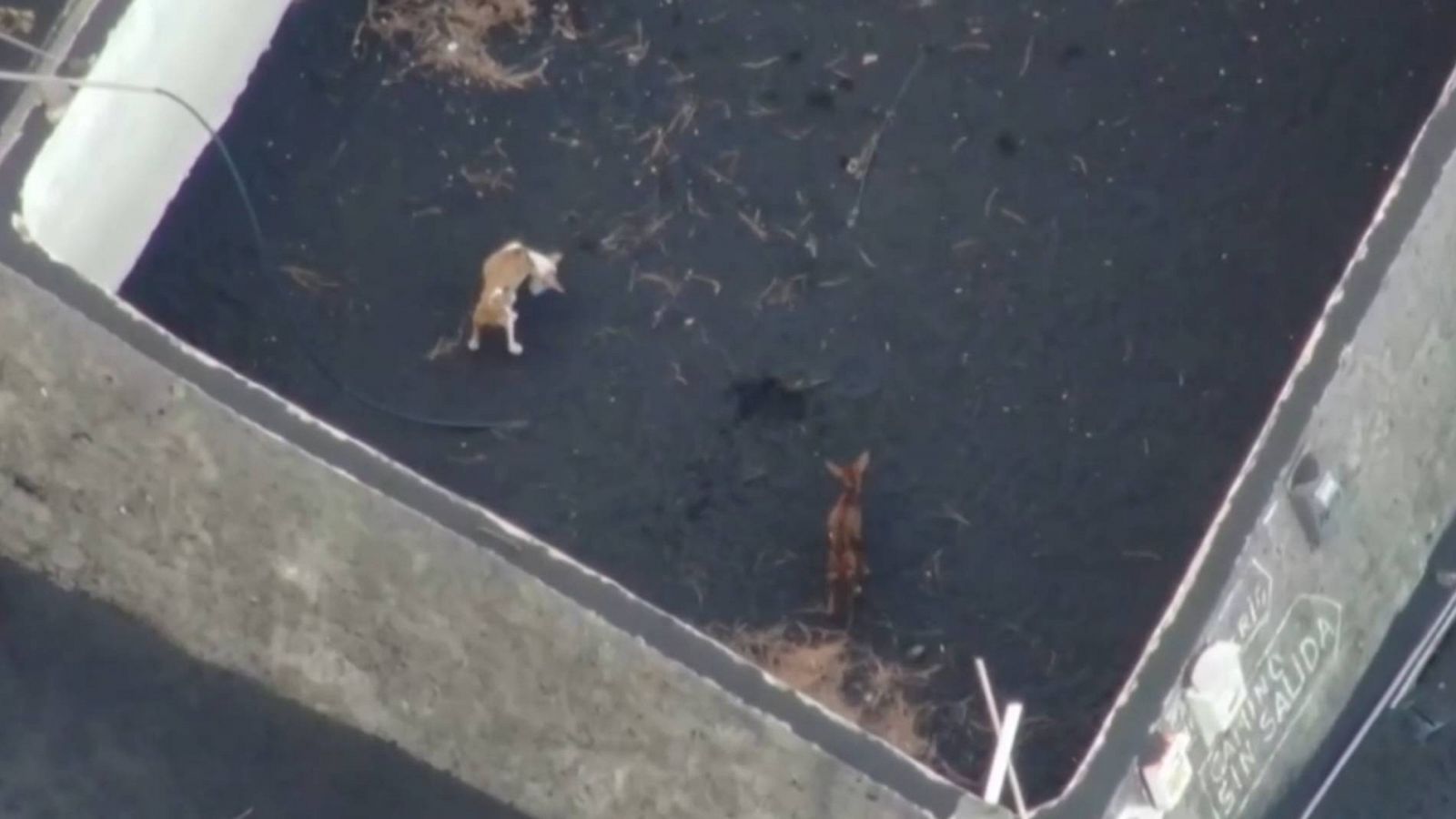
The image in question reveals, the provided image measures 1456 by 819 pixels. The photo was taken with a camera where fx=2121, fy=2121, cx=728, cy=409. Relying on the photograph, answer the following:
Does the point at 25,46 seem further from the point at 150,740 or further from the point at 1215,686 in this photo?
the point at 1215,686

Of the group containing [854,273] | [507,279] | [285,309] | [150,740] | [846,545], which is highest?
[854,273]

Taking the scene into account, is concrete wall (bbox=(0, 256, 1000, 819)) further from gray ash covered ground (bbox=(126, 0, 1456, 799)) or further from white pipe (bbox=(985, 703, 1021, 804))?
gray ash covered ground (bbox=(126, 0, 1456, 799))

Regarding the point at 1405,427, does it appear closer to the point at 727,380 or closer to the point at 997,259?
the point at 997,259

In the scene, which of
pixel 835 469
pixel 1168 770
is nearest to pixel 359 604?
pixel 835 469

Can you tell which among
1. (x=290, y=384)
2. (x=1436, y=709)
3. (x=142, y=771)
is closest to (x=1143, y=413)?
(x=1436, y=709)

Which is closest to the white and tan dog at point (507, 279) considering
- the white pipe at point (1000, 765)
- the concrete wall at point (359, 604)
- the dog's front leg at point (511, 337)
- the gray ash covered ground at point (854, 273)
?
the dog's front leg at point (511, 337)

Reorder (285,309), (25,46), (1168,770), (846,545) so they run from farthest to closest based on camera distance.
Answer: (285,309), (846,545), (25,46), (1168,770)

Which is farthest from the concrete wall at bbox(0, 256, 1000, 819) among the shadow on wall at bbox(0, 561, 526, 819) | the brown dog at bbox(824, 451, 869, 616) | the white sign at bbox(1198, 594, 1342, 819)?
the brown dog at bbox(824, 451, 869, 616)
